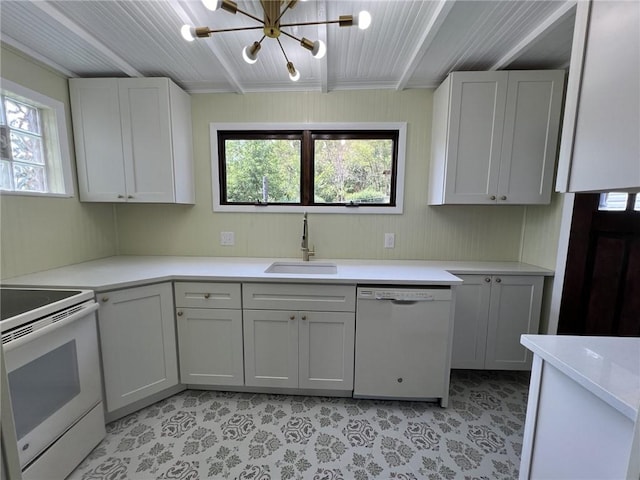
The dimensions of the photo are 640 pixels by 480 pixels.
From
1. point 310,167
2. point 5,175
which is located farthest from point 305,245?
point 5,175

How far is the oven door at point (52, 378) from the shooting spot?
1072mm

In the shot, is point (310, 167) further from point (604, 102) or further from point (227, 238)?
point (604, 102)

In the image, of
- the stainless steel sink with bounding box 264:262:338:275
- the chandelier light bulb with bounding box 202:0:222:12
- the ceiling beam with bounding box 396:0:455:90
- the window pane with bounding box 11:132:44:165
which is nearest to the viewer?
the chandelier light bulb with bounding box 202:0:222:12

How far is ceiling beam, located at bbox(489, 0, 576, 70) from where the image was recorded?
1262 mm

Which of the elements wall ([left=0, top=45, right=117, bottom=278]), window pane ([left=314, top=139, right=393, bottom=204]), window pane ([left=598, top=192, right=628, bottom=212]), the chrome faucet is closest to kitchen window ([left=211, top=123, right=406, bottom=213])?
window pane ([left=314, top=139, right=393, bottom=204])

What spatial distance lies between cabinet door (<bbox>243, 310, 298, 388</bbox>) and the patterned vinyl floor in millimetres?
176

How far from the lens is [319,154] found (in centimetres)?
226

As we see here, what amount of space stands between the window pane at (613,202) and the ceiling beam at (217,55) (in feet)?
8.97

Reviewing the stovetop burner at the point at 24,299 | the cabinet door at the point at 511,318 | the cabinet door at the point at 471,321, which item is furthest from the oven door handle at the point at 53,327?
the cabinet door at the point at 511,318

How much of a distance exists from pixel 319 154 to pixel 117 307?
192 centimetres

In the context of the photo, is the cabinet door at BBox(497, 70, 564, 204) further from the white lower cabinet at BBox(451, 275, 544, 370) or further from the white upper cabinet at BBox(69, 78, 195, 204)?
the white upper cabinet at BBox(69, 78, 195, 204)

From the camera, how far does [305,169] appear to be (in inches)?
88.9

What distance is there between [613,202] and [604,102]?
1.53 metres

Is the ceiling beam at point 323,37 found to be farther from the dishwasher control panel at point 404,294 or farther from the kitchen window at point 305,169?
the dishwasher control panel at point 404,294
